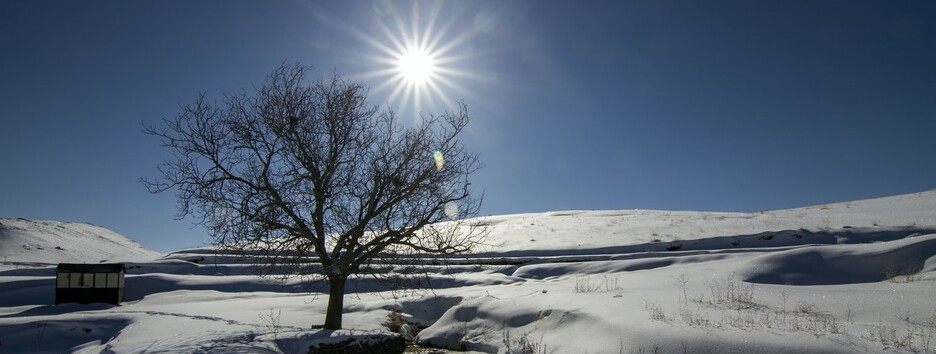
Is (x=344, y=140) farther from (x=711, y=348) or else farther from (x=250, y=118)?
(x=711, y=348)

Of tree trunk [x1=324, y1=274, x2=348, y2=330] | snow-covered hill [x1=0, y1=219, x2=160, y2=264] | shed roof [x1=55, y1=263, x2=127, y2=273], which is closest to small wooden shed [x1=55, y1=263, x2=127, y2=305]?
shed roof [x1=55, y1=263, x2=127, y2=273]

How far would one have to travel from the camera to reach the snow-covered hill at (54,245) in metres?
33.2

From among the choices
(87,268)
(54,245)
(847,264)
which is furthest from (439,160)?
(54,245)

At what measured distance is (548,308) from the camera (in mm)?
11016

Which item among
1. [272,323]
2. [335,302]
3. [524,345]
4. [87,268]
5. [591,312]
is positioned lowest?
[524,345]

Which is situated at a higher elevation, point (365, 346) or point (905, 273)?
point (905, 273)

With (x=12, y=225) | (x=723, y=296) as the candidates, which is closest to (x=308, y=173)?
(x=723, y=296)

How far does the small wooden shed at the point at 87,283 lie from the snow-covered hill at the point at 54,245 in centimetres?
1533

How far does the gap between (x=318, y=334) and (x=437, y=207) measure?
355 centimetres

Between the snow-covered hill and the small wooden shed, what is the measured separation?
1533cm

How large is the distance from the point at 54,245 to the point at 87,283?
78.4ft

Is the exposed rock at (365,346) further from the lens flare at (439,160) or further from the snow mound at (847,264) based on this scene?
the snow mound at (847,264)

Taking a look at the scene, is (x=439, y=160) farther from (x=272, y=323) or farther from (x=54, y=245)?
(x=54, y=245)

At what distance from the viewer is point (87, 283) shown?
754 inches
